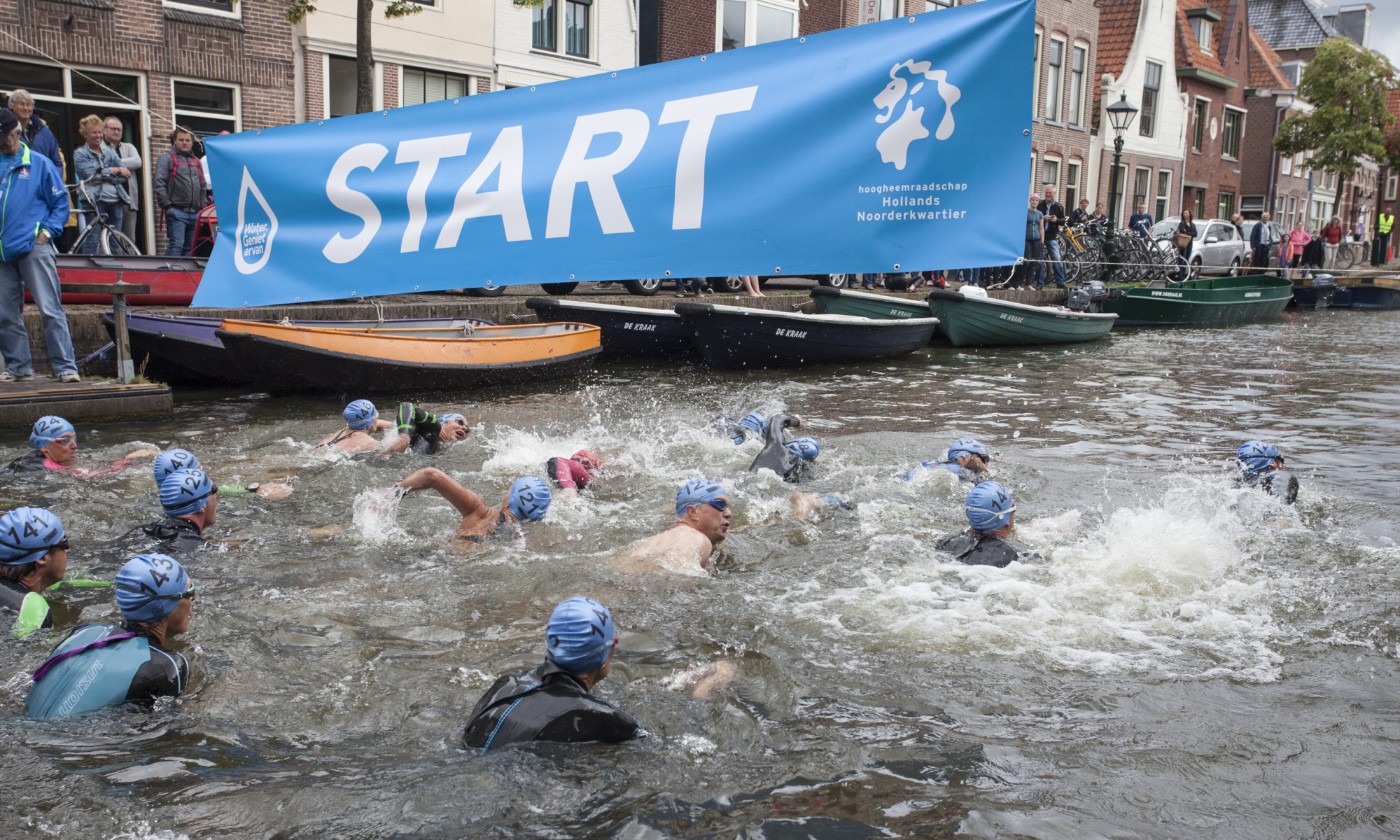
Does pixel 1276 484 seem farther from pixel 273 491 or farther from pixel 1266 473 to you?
pixel 273 491

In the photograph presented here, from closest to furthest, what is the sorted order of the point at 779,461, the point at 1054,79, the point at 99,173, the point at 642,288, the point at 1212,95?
the point at 779,461, the point at 99,173, the point at 642,288, the point at 1054,79, the point at 1212,95

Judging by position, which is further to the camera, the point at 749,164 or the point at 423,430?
the point at 423,430

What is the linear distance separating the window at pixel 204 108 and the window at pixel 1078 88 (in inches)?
1178

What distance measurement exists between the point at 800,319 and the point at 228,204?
1288 centimetres

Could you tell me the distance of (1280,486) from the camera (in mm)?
8352

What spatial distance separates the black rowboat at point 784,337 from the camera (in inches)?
651

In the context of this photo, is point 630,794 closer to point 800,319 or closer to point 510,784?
point 510,784

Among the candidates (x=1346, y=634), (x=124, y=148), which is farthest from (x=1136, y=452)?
(x=124, y=148)

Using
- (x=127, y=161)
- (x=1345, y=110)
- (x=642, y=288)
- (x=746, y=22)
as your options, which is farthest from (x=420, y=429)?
(x=1345, y=110)

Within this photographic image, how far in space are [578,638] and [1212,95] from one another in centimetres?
5071

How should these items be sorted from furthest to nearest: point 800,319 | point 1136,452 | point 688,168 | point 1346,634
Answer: point 800,319 → point 1136,452 → point 1346,634 → point 688,168

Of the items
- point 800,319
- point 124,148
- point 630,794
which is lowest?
point 630,794

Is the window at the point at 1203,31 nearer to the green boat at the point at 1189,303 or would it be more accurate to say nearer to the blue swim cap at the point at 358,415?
the green boat at the point at 1189,303

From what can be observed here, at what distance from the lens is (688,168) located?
3.65 metres
